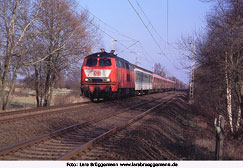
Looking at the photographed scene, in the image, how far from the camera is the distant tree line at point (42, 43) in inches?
665

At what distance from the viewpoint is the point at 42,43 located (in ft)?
71.9

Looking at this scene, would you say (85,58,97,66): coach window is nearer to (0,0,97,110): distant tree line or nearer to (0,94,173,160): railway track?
(0,0,97,110): distant tree line

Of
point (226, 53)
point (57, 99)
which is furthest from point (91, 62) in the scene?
point (57, 99)

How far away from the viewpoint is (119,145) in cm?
653

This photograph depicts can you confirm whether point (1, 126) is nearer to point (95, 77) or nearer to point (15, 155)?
point (15, 155)

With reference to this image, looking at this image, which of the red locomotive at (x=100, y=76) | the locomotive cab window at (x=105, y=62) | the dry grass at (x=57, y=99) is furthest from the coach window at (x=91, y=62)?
the dry grass at (x=57, y=99)

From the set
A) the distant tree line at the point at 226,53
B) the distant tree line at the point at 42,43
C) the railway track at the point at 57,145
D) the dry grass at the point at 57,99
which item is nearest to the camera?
the railway track at the point at 57,145

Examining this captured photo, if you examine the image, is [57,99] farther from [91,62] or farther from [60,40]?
[91,62]

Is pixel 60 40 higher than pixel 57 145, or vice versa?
pixel 60 40

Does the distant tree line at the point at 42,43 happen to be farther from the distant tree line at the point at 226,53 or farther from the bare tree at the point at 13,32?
the distant tree line at the point at 226,53

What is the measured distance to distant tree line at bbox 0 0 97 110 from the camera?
16891mm

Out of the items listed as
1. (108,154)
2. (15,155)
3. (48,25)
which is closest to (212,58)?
(108,154)

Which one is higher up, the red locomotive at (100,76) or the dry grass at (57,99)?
the red locomotive at (100,76)

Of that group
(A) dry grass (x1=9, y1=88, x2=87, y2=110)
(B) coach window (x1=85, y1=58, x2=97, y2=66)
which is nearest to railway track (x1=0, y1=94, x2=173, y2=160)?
(B) coach window (x1=85, y1=58, x2=97, y2=66)
